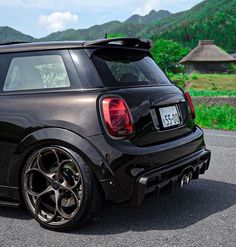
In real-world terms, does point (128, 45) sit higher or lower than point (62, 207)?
higher

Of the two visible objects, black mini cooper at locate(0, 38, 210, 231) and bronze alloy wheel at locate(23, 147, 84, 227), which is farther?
bronze alloy wheel at locate(23, 147, 84, 227)

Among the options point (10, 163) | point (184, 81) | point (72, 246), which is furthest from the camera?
point (184, 81)

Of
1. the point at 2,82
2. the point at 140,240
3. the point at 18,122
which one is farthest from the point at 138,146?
the point at 2,82

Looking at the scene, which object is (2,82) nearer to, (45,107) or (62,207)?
(45,107)

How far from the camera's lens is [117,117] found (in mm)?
3709

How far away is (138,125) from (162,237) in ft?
3.03

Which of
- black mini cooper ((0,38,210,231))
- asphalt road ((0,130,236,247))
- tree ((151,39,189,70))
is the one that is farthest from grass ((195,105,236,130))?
tree ((151,39,189,70))

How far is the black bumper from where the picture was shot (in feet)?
11.9

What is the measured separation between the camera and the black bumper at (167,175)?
11.9 feet

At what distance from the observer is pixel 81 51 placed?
399 cm

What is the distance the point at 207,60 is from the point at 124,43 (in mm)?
113674

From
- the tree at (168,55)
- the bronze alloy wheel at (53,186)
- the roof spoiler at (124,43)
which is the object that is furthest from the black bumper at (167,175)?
the tree at (168,55)

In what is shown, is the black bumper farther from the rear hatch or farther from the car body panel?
the rear hatch

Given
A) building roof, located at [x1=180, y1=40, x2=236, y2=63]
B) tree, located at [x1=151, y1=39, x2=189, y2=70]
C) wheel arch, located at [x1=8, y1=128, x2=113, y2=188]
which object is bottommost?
tree, located at [x1=151, y1=39, x2=189, y2=70]
